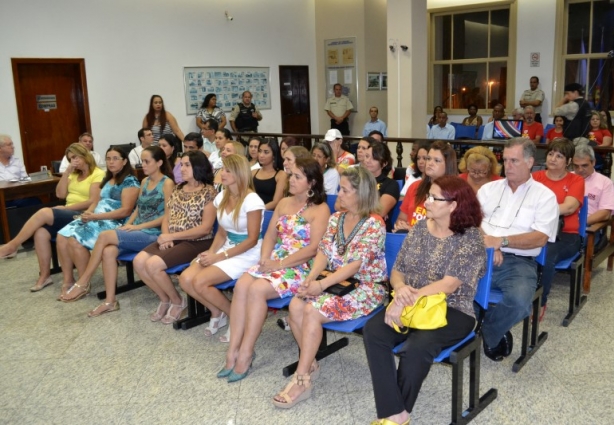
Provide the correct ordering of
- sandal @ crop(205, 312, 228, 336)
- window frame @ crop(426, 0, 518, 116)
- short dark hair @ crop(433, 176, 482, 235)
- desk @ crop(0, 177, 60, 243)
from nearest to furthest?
1. short dark hair @ crop(433, 176, 482, 235)
2. sandal @ crop(205, 312, 228, 336)
3. desk @ crop(0, 177, 60, 243)
4. window frame @ crop(426, 0, 518, 116)

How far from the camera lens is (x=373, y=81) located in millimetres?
11516

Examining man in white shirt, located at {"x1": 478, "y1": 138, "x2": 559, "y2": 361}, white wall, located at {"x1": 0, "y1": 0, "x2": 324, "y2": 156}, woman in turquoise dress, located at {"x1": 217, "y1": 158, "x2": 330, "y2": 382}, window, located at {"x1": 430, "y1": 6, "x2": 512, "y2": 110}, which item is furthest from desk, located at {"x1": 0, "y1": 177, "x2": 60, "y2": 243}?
window, located at {"x1": 430, "y1": 6, "x2": 512, "y2": 110}

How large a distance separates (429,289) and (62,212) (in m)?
3.38

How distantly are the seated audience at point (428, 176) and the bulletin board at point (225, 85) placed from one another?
22.8ft

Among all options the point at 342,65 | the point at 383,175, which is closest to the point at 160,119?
the point at 342,65

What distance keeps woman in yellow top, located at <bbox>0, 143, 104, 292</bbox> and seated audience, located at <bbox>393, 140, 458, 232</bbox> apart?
2.61 m

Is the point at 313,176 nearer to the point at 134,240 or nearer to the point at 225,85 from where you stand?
the point at 134,240

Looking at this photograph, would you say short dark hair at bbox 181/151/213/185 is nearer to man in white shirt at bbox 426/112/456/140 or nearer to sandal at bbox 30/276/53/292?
sandal at bbox 30/276/53/292

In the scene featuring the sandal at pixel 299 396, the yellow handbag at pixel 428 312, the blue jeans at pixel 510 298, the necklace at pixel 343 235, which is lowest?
the sandal at pixel 299 396

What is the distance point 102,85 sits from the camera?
8.85 m

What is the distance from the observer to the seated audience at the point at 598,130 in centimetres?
779

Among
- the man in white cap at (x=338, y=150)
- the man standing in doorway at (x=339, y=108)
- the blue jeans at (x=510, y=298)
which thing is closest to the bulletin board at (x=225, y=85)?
the man standing in doorway at (x=339, y=108)

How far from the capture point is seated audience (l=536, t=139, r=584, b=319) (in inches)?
143

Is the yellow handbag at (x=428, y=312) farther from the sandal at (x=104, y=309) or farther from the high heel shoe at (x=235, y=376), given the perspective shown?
the sandal at (x=104, y=309)
